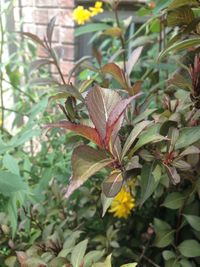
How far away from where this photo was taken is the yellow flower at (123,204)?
772mm

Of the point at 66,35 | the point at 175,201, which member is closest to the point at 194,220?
the point at 175,201

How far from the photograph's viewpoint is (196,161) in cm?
60

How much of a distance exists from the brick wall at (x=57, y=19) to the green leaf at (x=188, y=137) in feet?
4.33

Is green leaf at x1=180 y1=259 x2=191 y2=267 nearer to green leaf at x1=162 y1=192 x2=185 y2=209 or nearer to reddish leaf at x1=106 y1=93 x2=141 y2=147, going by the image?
green leaf at x1=162 y1=192 x2=185 y2=209

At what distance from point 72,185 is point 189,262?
1.28 ft

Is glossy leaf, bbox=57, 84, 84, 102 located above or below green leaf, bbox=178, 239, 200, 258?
above

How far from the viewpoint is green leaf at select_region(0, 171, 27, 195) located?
0.60 metres

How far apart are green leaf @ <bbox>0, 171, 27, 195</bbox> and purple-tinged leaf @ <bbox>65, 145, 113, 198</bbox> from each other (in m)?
0.22

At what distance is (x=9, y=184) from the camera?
61 cm

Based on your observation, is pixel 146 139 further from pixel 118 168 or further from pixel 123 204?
pixel 123 204

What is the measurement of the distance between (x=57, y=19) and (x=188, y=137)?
4.61ft

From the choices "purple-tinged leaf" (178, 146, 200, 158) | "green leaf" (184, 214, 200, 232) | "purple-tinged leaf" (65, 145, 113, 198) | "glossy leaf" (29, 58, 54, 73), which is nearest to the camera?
"purple-tinged leaf" (65, 145, 113, 198)

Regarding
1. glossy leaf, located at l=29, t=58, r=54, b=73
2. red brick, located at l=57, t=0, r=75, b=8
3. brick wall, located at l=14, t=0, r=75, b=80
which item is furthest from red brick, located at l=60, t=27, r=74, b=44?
glossy leaf, located at l=29, t=58, r=54, b=73

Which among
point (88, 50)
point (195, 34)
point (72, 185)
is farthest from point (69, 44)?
point (72, 185)
